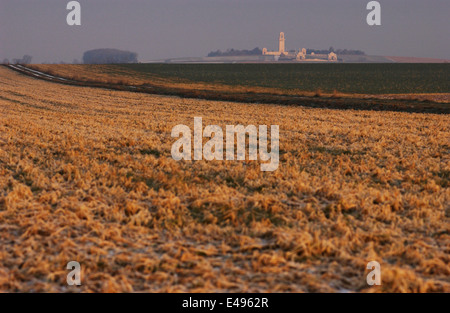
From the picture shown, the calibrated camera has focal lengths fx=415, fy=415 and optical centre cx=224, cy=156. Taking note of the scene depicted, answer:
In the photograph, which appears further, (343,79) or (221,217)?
(343,79)

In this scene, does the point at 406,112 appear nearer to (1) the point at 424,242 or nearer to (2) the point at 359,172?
(2) the point at 359,172

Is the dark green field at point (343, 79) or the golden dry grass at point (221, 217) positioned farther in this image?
the dark green field at point (343, 79)

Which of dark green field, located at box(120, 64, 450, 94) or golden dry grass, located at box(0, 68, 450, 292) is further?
dark green field, located at box(120, 64, 450, 94)

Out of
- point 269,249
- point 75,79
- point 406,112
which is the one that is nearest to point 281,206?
point 269,249

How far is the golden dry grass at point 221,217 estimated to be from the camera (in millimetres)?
6191

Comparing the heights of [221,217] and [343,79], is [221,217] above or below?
below

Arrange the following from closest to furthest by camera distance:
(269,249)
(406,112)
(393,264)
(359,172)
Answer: (393,264) < (269,249) < (359,172) < (406,112)

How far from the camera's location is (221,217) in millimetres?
8656

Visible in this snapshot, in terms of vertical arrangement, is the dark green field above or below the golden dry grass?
above

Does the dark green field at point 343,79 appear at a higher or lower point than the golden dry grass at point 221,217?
higher

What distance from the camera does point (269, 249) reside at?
715cm

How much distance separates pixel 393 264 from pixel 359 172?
6192 millimetres

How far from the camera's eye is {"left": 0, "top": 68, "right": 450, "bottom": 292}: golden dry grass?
619 cm
